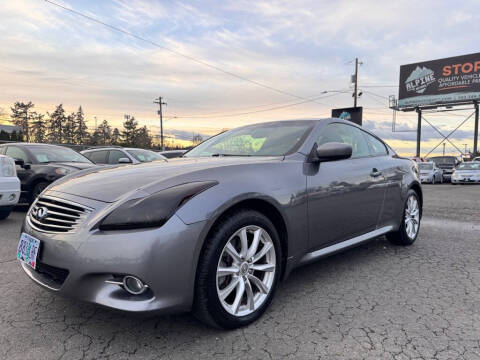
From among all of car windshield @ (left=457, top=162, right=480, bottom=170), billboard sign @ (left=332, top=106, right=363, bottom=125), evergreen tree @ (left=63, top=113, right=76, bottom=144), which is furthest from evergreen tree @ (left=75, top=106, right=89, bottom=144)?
car windshield @ (left=457, top=162, right=480, bottom=170)

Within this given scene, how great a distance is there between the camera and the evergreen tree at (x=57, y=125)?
208ft

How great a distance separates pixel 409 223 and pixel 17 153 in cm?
726

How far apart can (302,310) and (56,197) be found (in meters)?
1.88

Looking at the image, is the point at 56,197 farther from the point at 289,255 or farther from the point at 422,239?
the point at 422,239

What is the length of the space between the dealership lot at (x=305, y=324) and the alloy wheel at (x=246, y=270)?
0.16 meters

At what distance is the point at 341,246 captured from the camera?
3195 mm

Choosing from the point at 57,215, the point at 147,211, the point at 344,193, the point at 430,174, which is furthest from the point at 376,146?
the point at 430,174

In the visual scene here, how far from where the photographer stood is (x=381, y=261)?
3.79 metres

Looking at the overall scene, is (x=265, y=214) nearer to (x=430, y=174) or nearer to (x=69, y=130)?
(x=430, y=174)

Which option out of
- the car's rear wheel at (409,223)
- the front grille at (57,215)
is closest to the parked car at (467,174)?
the car's rear wheel at (409,223)

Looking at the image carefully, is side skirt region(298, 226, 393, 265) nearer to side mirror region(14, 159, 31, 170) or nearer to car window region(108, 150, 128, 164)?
side mirror region(14, 159, 31, 170)

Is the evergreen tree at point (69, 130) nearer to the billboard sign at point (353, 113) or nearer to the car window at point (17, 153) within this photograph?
the billboard sign at point (353, 113)

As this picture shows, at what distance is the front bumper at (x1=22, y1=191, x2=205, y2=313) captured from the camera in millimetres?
1908

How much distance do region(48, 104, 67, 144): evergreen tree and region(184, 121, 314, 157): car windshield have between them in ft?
222
